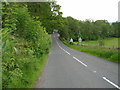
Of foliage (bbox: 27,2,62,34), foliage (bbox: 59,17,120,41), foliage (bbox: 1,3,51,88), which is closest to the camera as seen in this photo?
foliage (bbox: 1,3,51,88)

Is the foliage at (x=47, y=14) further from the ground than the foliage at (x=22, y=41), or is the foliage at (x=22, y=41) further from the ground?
the foliage at (x=47, y=14)

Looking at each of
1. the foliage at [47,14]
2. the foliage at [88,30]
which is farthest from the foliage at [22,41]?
the foliage at [88,30]

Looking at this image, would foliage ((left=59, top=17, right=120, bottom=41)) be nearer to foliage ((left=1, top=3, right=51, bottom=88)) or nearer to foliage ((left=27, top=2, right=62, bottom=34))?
foliage ((left=27, top=2, right=62, bottom=34))

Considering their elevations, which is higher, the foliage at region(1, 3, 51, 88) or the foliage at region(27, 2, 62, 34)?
the foliage at region(27, 2, 62, 34)

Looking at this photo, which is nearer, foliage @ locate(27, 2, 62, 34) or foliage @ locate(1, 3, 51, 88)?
foliage @ locate(1, 3, 51, 88)

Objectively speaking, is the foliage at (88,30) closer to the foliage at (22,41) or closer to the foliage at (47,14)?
the foliage at (47,14)

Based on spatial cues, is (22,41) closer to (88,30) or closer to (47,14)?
(47,14)

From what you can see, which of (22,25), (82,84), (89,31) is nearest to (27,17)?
(22,25)

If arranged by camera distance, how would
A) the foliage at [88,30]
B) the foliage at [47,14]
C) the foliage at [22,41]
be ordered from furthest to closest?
the foliage at [88,30] → the foliage at [47,14] → the foliage at [22,41]

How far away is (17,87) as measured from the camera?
22.8 ft

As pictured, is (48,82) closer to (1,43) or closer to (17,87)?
(17,87)

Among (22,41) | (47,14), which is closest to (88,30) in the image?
(47,14)

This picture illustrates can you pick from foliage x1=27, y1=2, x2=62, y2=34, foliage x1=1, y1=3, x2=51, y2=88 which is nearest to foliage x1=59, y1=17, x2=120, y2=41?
foliage x1=27, y1=2, x2=62, y2=34

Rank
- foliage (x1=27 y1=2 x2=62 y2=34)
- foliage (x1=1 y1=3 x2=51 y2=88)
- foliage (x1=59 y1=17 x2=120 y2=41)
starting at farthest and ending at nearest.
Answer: foliage (x1=59 y1=17 x2=120 y2=41) → foliage (x1=27 y1=2 x2=62 y2=34) → foliage (x1=1 y1=3 x2=51 y2=88)
